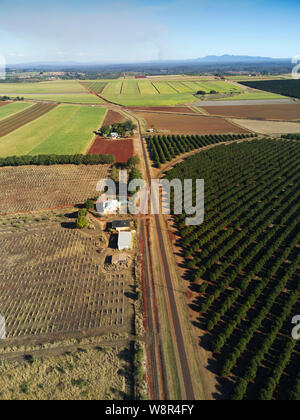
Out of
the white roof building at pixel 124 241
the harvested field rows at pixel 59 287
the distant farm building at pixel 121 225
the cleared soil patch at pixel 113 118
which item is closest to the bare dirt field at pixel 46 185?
the harvested field rows at pixel 59 287

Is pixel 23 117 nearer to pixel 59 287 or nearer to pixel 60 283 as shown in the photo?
pixel 60 283

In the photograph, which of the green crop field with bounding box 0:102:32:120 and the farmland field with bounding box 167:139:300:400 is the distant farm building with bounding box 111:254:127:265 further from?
the green crop field with bounding box 0:102:32:120

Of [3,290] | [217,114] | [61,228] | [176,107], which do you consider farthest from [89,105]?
[3,290]

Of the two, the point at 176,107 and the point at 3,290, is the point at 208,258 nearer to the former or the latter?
the point at 3,290

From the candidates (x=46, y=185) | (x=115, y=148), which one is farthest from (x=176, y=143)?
(x=46, y=185)

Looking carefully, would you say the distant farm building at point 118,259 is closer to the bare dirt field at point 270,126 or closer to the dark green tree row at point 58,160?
the dark green tree row at point 58,160

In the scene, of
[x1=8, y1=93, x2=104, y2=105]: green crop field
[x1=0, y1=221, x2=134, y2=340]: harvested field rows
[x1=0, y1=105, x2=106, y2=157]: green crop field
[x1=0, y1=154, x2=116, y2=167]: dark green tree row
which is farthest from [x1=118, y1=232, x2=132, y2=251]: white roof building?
[x1=8, y1=93, x2=104, y2=105]: green crop field
